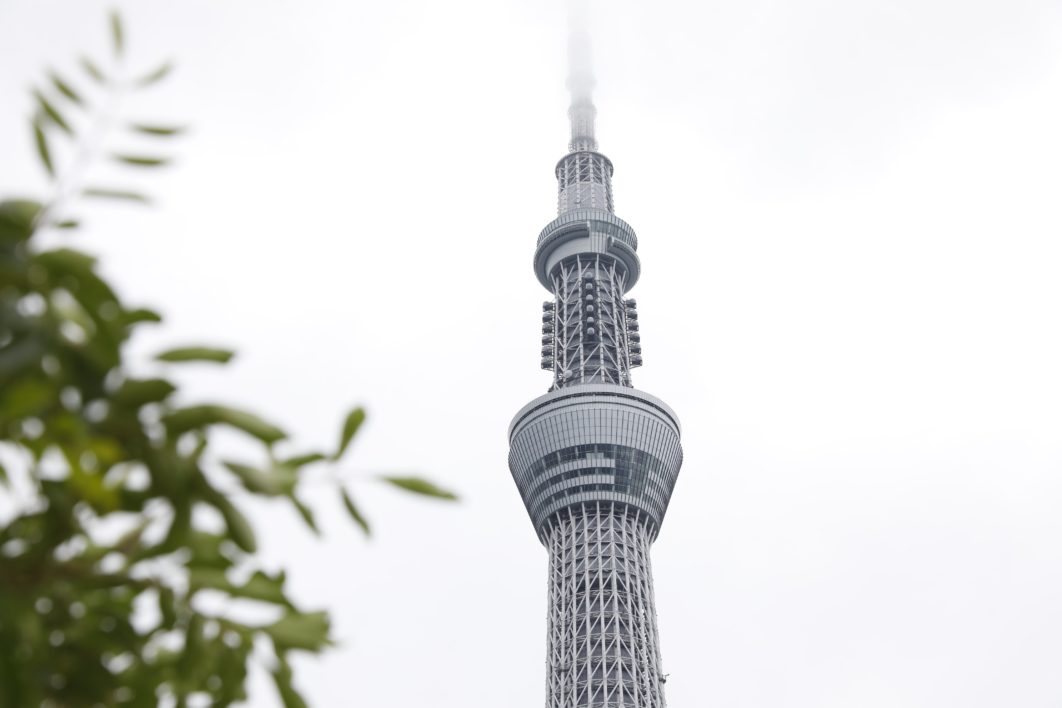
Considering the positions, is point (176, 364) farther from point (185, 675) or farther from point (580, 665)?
point (580, 665)

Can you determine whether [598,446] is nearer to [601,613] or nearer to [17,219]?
[601,613]

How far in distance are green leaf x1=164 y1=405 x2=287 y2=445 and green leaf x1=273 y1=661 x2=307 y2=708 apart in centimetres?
96

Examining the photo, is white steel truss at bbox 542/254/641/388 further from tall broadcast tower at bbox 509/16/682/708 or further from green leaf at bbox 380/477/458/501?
green leaf at bbox 380/477/458/501

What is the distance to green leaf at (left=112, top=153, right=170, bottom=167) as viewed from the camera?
→ 2.89m

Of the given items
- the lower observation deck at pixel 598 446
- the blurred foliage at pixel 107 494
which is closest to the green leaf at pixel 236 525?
the blurred foliage at pixel 107 494

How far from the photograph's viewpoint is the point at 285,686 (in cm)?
329

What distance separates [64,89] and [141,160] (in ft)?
0.91

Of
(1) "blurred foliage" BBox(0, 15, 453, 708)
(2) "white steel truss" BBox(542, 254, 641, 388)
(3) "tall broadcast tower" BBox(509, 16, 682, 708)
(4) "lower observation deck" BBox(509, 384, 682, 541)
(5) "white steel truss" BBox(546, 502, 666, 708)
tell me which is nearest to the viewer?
(1) "blurred foliage" BBox(0, 15, 453, 708)

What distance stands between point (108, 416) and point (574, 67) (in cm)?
19220

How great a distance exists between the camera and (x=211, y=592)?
10.3 feet

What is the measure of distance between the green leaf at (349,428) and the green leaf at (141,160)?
3.12ft

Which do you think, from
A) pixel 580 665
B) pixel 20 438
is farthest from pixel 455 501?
pixel 580 665

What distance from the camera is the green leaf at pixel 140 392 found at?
8.50ft

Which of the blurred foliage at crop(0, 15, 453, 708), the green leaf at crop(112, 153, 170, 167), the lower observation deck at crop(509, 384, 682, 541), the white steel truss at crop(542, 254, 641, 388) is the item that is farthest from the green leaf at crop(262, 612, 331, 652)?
the white steel truss at crop(542, 254, 641, 388)
